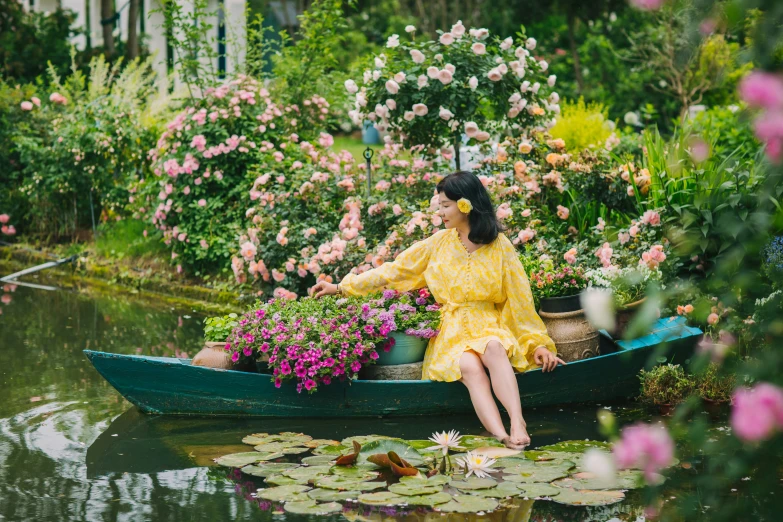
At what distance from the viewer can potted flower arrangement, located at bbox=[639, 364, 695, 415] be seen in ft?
19.5

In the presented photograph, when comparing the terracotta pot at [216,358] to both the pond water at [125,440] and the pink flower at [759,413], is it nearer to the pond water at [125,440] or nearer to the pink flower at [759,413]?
the pond water at [125,440]

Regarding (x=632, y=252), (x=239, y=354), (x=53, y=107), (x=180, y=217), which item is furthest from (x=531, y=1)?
(x=239, y=354)

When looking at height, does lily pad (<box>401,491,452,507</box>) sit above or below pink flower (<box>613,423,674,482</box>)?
below

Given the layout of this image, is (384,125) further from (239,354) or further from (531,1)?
(531,1)

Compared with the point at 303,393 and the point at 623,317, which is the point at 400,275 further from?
the point at 623,317

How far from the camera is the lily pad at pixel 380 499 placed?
4.44 m

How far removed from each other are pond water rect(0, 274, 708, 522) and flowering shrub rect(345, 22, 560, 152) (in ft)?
7.82

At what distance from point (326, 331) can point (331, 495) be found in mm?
1333

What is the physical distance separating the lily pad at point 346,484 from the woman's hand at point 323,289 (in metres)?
1.50

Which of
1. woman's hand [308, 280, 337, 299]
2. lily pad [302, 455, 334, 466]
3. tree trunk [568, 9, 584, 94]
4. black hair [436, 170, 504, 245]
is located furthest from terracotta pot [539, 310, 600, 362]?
tree trunk [568, 9, 584, 94]

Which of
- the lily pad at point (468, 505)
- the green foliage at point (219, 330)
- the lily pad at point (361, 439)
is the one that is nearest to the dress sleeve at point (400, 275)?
the green foliage at point (219, 330)

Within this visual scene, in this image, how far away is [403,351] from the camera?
5844 mm

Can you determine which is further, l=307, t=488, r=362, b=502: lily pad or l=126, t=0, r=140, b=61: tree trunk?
l=126, t=0, r=140, b=61: tree trunk

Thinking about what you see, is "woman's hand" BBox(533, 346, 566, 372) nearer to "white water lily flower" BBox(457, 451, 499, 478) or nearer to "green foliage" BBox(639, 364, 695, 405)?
"green foliage" BBox(639, 364, 695, 405)
